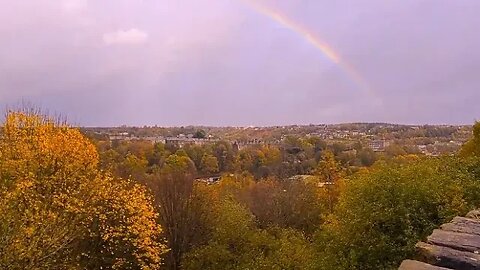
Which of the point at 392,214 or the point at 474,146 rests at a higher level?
the point at 474,146

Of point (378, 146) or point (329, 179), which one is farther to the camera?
point (378, 146)

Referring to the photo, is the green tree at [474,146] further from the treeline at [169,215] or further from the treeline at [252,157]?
the treeline at [252,157]

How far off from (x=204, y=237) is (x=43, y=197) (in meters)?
11.2

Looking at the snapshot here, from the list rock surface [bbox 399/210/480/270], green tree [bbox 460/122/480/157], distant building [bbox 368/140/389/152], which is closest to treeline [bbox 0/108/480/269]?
green tree [bbox 460/122/480/157]

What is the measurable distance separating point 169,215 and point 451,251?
999 inches

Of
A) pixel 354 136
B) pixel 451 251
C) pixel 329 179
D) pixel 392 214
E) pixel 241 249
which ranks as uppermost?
pixel 451 251

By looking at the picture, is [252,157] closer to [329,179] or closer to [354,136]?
[329,179]

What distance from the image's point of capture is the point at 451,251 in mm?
6855

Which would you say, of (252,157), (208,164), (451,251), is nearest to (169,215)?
(451,251)

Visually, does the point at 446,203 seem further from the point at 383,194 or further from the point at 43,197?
the point at 43,197

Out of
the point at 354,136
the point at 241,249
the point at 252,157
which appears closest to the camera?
the point at 241,249

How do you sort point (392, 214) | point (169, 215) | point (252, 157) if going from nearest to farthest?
point (392, 214)
point (169, 215)
point (252, 157)

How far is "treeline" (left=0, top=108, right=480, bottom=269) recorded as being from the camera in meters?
19.2

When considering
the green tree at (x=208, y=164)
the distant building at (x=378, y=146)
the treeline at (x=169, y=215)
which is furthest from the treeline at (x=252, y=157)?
the treeline at (x=169, y=215)
